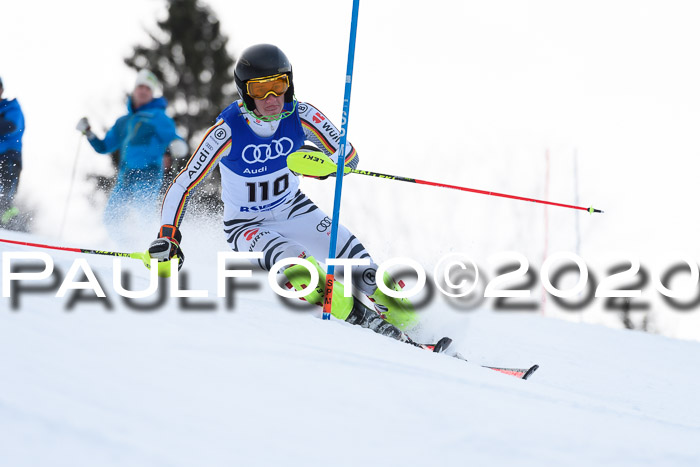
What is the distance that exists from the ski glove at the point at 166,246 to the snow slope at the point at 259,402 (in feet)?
1.93

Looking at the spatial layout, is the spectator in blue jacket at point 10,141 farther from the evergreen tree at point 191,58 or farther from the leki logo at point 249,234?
the evergreen tree at point 191,58

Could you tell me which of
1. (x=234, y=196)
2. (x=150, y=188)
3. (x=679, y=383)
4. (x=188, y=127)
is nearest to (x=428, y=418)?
(x=234, y=196)

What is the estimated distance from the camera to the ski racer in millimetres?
3602

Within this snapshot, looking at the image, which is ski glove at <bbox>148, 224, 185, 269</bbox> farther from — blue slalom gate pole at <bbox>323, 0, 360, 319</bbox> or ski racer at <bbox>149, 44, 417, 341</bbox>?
blue slalom gate pole at <bbox>323, 0, 360, 319</bbox>

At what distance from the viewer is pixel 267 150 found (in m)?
3.79

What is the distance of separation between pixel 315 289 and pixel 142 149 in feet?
12.0

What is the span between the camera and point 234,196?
392 centimetres

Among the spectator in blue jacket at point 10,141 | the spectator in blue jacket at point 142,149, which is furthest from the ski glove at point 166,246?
the spectator in blue jacket at point 10,141

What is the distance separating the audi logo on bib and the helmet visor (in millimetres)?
278

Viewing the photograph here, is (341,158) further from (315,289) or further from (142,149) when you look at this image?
(142,149)

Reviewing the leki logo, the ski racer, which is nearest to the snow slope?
the ski racer

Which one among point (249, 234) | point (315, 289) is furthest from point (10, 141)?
point (315, 289)

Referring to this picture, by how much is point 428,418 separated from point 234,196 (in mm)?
2267

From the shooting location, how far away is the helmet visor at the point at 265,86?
3576mm
